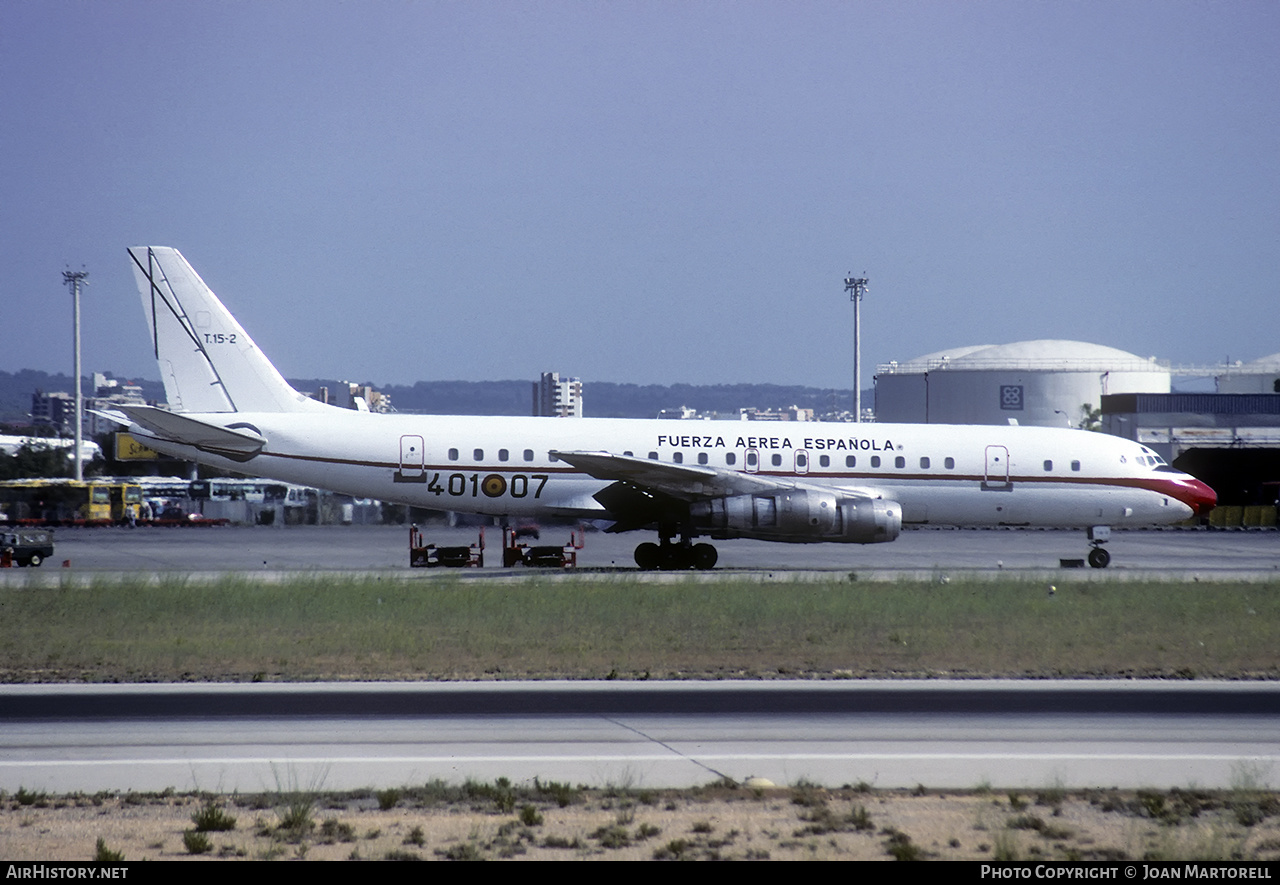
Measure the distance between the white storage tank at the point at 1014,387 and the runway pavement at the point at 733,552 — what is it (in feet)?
146

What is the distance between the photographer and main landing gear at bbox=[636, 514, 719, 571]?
29688mm

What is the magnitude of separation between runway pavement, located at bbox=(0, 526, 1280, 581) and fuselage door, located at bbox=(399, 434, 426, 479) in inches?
91.0

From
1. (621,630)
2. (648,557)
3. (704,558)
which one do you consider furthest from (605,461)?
(621,630)

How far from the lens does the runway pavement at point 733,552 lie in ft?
99.2

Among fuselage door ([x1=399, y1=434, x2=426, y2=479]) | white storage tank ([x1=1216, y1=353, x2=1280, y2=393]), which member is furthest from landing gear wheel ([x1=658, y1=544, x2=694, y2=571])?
white storage tank ([x1=1216, y1=353, x2=1280, y2=393])

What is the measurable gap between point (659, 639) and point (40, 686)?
26.3 ft

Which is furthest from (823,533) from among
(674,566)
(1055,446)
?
(1055,446)

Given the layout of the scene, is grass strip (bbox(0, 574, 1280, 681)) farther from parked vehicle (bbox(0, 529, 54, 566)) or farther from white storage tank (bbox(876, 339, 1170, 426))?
white storage tank (bbox(876, 339, 1170, 426))

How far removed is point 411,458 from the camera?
94.4 ft

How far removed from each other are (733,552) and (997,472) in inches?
360

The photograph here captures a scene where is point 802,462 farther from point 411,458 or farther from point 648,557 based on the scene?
point 411,458

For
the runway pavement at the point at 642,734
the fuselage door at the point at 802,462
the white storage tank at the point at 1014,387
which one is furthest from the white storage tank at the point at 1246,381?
the runway pavement at the point at 642,734

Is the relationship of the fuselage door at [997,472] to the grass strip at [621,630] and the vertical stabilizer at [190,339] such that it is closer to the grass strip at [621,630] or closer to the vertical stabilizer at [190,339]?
the grass strip at [621,630]
